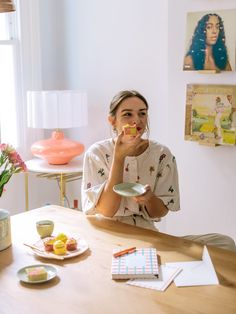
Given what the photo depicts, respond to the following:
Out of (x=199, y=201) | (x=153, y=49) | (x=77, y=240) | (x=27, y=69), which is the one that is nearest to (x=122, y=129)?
(x=77, y=240)

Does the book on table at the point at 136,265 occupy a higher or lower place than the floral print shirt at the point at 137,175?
lower

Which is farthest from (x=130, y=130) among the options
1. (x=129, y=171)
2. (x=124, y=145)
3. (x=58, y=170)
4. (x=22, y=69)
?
(x=22, y=69)

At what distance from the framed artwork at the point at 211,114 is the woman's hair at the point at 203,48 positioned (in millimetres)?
121

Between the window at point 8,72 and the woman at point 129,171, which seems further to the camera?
the window at point 8,72

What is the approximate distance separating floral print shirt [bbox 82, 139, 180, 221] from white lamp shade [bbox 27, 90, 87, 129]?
950 mm

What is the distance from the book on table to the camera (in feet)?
4.40

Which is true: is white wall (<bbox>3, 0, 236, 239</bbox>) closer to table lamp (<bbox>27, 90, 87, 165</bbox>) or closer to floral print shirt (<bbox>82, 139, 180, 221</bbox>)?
table lamp (<bbox>27, 90, 87, 165</bbox>)

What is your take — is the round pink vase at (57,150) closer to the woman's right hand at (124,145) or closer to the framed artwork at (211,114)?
the framed artwork at (211,114)

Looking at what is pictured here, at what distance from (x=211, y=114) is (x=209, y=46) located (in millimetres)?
350

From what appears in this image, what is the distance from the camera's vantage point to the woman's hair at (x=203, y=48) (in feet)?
7.67

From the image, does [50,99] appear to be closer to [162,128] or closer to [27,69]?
[27,69]

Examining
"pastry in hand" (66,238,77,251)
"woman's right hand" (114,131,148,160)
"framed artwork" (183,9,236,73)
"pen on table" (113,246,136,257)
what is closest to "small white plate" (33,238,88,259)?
"pastry in hand" (66,238,77,251)

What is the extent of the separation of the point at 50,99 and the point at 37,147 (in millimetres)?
333

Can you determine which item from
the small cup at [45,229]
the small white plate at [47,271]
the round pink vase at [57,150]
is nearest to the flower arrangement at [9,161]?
the small cup at [45,229]
